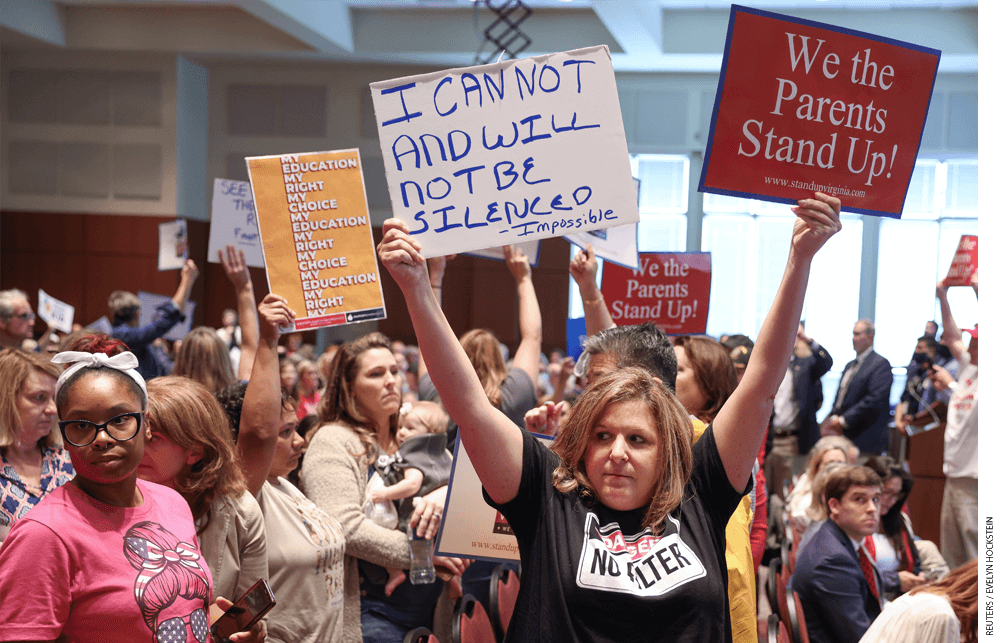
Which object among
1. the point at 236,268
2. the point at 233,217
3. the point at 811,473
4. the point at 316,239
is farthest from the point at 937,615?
the point at 233,217

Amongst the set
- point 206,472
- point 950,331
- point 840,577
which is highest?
point 950,331

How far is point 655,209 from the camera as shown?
14117 mm

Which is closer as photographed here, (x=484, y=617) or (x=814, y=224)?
(x=814, y=224)

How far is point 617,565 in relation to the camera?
1691 mm

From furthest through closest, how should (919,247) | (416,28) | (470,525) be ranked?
(919,247), (416,28), (470,525)

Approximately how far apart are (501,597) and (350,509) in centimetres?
61

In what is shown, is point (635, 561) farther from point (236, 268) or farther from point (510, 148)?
point (236, 268)

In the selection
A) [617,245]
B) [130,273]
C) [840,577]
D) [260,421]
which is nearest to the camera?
[260,421]

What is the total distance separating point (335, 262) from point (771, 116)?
1.53 meters

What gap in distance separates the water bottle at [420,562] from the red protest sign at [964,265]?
4635 mm

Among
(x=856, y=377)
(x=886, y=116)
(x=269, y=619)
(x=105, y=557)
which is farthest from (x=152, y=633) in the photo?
(x=856, y=377)

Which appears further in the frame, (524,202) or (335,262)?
(335,262)

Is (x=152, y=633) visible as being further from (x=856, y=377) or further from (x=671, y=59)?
(x=671, y=59)

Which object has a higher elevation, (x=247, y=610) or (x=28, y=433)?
(x=28, y=433)
